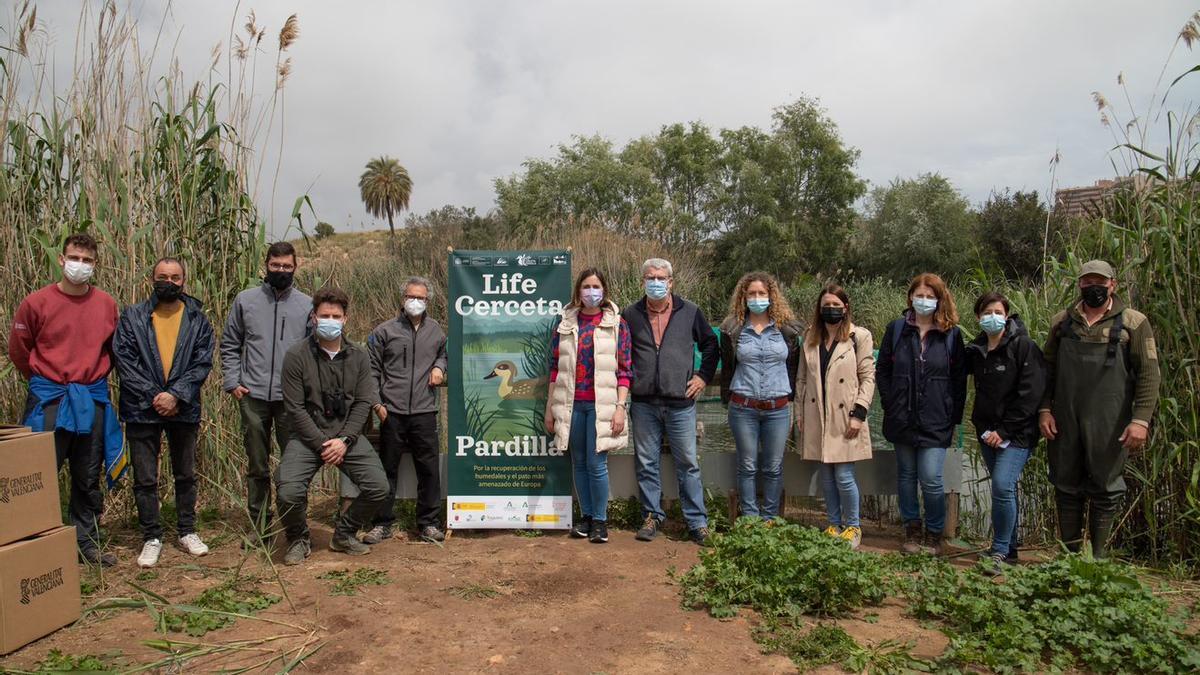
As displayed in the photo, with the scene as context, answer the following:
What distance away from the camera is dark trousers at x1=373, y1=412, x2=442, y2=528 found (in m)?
5.02

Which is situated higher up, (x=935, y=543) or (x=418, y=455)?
(x=418, y=455)

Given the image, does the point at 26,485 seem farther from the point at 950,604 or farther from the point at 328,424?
the point at 950,604

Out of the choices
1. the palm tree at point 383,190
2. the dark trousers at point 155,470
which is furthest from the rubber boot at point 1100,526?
the palm tree at point 383,190

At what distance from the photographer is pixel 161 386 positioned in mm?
4551

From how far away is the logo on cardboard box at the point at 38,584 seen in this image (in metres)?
3.41

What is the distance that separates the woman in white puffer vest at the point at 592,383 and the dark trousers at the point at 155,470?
7.11 ft

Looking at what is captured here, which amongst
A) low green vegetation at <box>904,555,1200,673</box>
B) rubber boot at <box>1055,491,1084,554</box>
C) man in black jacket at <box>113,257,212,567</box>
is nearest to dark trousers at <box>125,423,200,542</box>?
man in black jacket at <box>113,257,212,567</box>

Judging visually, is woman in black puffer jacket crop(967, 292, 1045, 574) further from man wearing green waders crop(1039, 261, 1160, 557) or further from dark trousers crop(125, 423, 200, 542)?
dark trousers crop(125, 423, 200, 542)

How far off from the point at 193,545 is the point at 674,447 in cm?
297

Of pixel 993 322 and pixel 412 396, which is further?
pixel 412 396

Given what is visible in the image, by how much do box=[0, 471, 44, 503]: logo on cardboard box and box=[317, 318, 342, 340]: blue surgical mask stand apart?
152cm

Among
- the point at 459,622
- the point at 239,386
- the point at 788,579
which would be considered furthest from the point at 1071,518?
the point at 239,386

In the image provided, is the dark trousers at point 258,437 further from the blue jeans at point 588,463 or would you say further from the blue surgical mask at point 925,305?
the blue surgical mask at point 925,305

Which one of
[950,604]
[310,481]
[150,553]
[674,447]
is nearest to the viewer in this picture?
[950,604]
